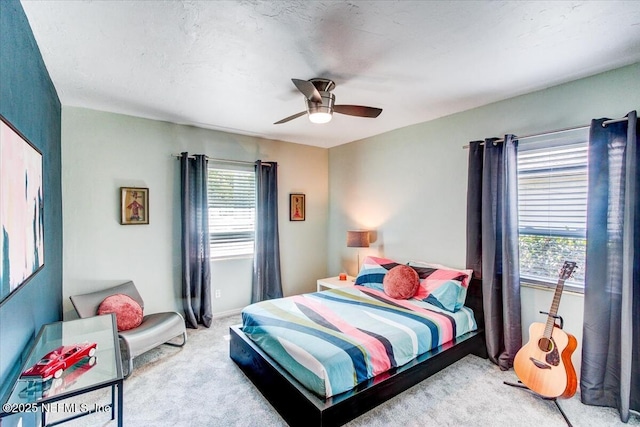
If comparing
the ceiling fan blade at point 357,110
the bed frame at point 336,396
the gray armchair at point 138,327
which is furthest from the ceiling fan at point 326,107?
the gray armchair at point 138,327

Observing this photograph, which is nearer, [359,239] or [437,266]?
[437,266]

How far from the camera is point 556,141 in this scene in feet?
8.73

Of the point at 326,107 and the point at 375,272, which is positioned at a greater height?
the point at 326,107

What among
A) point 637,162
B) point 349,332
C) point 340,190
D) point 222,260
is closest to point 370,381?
point 349,332

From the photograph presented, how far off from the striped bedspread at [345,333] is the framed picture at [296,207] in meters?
1.81

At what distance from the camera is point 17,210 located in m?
1.38

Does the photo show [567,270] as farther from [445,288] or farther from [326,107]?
[326,107]

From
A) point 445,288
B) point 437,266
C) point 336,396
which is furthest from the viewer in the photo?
point 437,266

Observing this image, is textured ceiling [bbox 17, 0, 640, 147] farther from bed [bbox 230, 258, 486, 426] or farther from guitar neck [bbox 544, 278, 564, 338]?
bed [bbox 230, 258, 486, 426]

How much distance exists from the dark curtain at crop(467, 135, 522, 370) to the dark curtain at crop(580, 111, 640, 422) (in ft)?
1.76

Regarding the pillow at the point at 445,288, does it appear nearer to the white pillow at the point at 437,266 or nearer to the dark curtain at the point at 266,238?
the white pillow at the point at 437,266

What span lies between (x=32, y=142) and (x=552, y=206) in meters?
3.98

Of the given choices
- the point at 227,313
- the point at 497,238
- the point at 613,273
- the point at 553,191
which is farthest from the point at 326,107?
the point at 227,313

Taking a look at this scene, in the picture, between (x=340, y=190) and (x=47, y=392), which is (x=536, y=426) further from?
(x=340, y=190)
